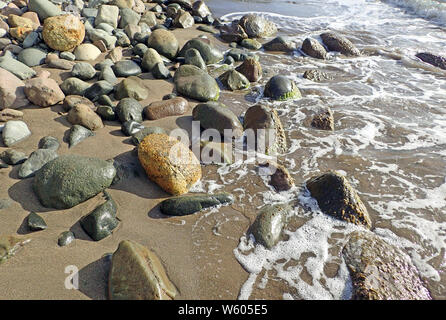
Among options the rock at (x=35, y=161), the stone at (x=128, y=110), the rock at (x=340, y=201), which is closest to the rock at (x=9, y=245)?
the rock at (x=35, y=161)

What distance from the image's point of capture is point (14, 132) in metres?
3.67

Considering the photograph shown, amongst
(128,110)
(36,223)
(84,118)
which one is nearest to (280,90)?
(128,110)

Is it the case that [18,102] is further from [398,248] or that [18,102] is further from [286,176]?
[398,248]

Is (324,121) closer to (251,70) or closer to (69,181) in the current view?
(251,70)

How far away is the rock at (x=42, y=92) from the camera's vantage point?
13.8 feet

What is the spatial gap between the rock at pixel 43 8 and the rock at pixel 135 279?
6046 mm

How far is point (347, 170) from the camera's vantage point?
12.8 feet

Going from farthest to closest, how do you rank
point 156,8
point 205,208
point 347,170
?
point 156,8, point 347,170, point 205,208

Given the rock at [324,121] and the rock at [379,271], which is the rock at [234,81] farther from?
the rock at [379,271]

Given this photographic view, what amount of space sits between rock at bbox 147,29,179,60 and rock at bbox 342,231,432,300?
5.22 metres

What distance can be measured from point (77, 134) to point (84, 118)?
32 centimetres

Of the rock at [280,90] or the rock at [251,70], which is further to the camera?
the rock at [251,70]

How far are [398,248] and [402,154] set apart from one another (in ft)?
6.11
